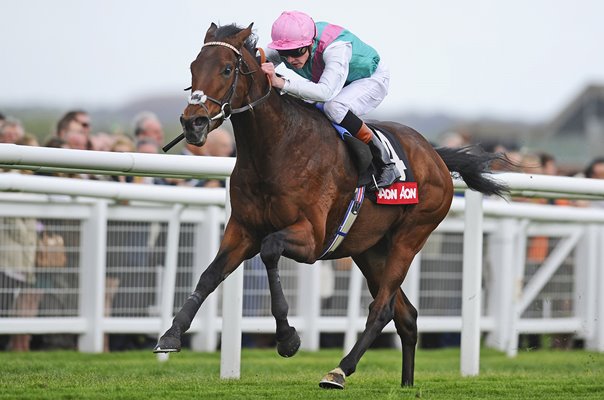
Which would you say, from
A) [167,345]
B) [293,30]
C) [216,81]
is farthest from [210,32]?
[167,345]

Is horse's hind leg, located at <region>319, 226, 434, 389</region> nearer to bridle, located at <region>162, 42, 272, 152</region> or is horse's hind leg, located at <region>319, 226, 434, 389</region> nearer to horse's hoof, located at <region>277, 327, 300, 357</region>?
horse's hoof, located at <region>277, 327, 300, 357</region>

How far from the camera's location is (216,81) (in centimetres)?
563

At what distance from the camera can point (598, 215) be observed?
1018 centimetres

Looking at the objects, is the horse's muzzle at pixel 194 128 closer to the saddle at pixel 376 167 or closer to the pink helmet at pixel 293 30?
the pink helmet at pixel 293 30

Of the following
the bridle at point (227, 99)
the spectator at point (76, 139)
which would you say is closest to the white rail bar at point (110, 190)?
the spectator at point (76, 139)

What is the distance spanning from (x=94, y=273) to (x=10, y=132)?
1251 mm

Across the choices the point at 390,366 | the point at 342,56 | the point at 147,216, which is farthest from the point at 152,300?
the point at 342,56

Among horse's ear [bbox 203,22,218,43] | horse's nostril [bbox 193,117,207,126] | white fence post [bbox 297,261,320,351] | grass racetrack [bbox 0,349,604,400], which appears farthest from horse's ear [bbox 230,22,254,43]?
white fence post [bbox 297,261,320,351]

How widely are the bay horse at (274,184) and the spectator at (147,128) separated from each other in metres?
4.12

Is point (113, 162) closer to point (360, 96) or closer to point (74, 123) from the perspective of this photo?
point (360, 96)

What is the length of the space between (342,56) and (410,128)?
95 centimetres

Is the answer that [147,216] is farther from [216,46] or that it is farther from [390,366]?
[216,46]

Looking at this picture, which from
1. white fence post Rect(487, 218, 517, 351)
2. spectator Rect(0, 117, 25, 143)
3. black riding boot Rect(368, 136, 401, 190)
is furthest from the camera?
white fence post Rect(487, 218, 517, 351)

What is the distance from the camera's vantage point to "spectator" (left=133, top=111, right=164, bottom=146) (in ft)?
33.7
